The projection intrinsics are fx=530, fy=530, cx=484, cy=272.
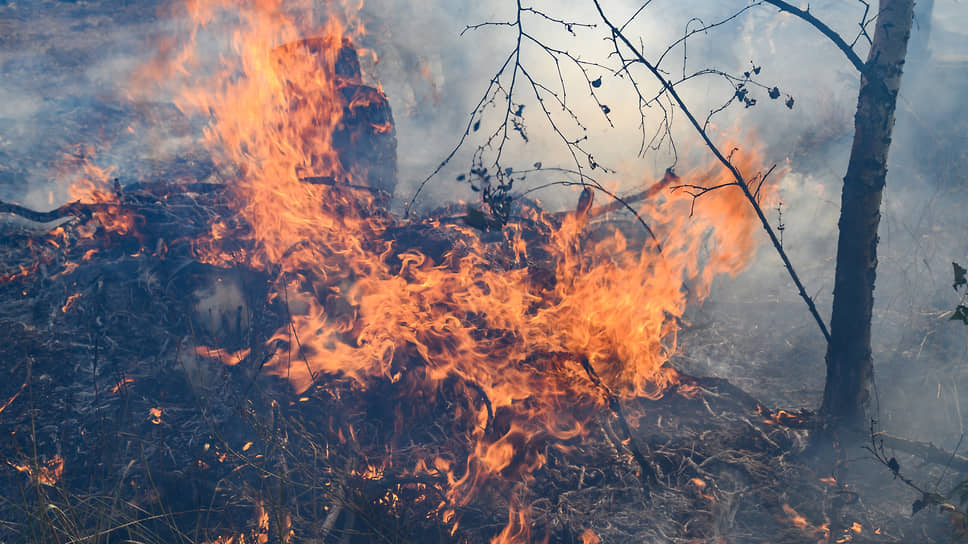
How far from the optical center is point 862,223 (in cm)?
359

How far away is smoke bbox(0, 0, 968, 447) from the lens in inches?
226

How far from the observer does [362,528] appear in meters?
3.54

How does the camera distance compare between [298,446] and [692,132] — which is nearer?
[298,446]

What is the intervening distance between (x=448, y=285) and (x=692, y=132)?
24.1 ft

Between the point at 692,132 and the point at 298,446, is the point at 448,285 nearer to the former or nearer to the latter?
the point at 298,446

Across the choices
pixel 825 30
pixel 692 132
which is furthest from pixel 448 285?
pixel 692 132

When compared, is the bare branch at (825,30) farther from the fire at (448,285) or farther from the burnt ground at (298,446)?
the burnt ground at (298,446)

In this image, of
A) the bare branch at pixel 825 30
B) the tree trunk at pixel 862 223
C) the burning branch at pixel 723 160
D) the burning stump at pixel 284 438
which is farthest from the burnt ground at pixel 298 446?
the bare branch at pixel 825 30

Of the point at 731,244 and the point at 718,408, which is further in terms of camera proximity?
the point at 731,244

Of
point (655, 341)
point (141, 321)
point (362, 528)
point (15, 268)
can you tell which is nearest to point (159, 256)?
point (141, 321)

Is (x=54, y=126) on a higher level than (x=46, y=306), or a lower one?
higher

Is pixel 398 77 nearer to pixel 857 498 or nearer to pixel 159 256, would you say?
pixel 159 256

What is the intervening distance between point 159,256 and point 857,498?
6.56 metres

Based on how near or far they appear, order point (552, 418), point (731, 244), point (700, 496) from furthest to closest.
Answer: point (731, 244)
point (552, 418)
point (700, 496)
